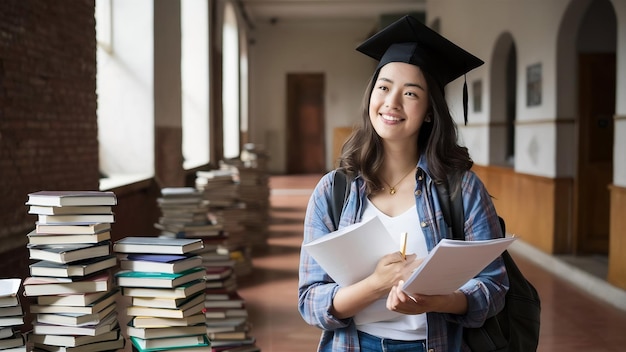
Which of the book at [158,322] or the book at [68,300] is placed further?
the book at [158,322]

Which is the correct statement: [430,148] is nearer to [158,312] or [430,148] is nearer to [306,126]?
[158,312]

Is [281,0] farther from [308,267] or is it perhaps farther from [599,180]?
[308,267]

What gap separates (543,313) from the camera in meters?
6.48

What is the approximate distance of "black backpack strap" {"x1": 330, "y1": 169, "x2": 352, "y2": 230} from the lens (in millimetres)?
2143

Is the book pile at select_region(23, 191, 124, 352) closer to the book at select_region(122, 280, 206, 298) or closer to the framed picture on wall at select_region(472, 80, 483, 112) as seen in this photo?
the book at select_region(122, 280, 206, 298)

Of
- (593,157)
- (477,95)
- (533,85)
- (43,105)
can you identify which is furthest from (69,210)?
(477,95)

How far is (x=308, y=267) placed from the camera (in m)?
2.14

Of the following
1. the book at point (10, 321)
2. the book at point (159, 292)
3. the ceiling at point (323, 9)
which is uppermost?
the ceiling at point (323, 9)

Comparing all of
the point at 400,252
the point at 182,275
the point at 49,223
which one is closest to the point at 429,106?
the point at 400,252

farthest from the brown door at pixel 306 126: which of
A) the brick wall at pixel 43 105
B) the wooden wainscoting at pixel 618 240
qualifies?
the brick wall at pixel 43 105

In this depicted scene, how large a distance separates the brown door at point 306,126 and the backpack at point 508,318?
2264 centimetres

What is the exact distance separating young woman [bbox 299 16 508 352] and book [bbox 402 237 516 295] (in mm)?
49

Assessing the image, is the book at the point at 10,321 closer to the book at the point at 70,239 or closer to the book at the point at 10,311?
the book at the point at 10,311

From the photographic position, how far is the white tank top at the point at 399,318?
208 cm
